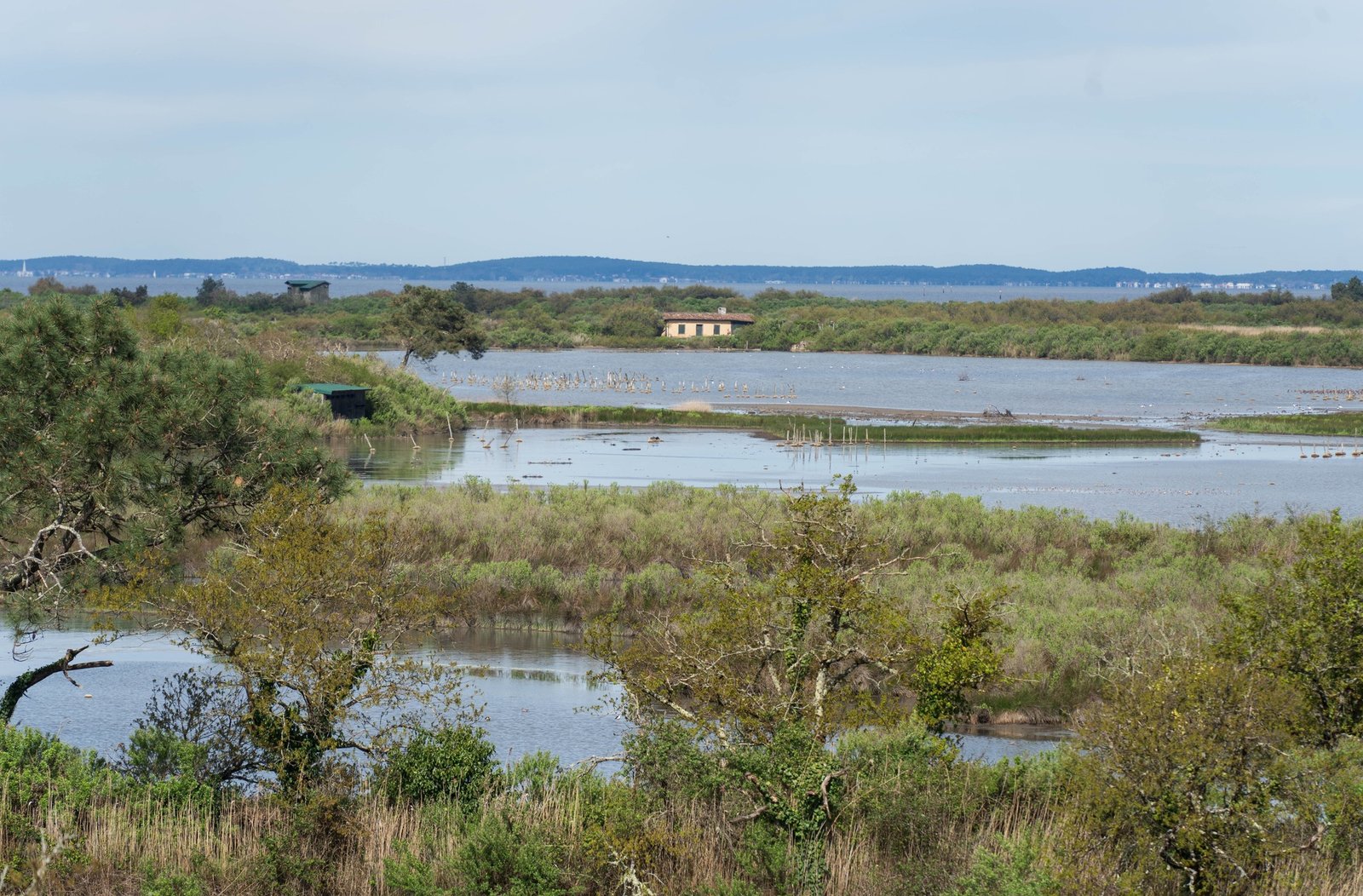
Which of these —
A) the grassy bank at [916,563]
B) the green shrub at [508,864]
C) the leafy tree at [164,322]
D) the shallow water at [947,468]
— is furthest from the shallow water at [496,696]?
the leafy tree at [164,322]

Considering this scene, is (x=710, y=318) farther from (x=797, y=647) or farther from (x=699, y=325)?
(x=797, y=647)

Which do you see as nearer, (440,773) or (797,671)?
(797,671)

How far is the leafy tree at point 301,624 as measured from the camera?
13.6 m

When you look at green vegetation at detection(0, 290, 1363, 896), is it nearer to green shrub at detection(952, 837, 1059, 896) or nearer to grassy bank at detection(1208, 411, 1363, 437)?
green shrub at detection(952, 837, 1059, 896)

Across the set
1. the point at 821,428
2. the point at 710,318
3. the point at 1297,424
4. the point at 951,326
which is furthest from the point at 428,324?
the point at 951,326

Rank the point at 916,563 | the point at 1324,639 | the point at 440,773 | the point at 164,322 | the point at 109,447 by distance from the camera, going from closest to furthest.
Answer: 1. the point at 1324,639
2. the point at 440,773
3. the point at 109,447
4. the point at 916,563
5. the point at 164,322

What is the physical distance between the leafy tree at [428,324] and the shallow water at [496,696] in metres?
62.9

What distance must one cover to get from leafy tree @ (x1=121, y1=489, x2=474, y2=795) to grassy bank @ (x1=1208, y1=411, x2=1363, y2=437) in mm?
65574

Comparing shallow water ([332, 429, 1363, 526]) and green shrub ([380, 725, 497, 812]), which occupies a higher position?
green shrub ([380, 725, 497, 812])

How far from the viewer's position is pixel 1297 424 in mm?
73812

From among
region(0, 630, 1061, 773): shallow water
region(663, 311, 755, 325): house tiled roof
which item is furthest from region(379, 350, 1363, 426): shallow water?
region(0, 630, 1061, 773): shallow water

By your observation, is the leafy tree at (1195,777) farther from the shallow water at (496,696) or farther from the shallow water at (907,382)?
the shallow water at (907,382)

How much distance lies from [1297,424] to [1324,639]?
65334mm

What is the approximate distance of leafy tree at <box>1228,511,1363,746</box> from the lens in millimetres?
13430
